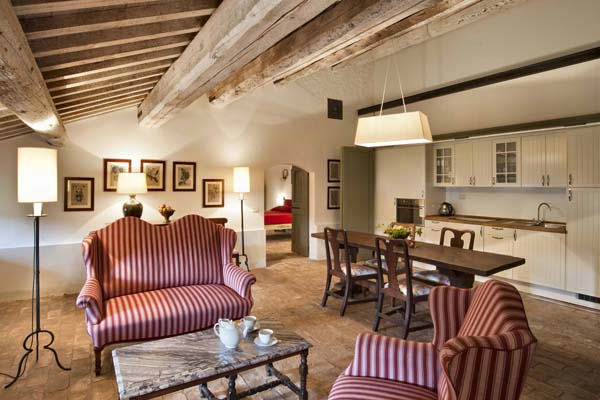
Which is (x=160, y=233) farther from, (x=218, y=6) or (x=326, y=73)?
(x=326, y=73)

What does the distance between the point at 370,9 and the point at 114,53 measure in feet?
5.73

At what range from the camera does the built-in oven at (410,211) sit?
246 inches

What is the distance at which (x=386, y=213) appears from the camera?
22.9 feet

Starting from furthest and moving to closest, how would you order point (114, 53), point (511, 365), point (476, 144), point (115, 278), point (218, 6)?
point (476, 144)
point (115, 278)
point (114, 53)
point (218, 6)
point (511, 365)

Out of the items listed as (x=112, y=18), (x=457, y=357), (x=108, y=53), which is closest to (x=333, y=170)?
(x=108, y=53)

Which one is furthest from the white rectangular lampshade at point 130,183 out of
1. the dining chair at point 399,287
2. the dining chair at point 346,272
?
the dining chair at point 399,287

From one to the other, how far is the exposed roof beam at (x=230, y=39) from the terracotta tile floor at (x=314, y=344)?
7.48 feet

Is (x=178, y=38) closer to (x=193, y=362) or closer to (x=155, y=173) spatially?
(x=193, y=362)

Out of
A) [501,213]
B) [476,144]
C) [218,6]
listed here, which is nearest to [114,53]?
[218,6]

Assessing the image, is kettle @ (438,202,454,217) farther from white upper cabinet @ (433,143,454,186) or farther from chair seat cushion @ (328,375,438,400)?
chair seat cushion @ (328,375,438,400)

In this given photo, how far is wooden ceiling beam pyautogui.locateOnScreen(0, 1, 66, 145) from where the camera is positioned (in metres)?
1.43

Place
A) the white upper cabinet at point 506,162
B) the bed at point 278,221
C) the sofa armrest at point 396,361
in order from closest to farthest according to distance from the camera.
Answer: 1. the sofa armrest at point 396,361
2. the white upper cabinet at point 506,162
3. the bed at point 278,221

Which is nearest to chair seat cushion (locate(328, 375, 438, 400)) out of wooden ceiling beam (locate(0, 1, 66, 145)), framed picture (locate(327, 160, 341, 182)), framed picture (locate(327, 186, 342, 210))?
wooden ceiling beam (locate(0, 1, 66, 145))

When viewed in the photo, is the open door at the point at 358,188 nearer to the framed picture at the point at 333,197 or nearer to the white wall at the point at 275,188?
the framed picture at the point at 333,197
